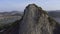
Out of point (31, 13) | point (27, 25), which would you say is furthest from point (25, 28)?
point (31, 13)

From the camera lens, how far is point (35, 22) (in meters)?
12.7

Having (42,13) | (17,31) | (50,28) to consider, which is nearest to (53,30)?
(50,28)

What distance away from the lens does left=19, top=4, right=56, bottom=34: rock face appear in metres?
12.6

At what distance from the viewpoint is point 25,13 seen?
1301 centimetres

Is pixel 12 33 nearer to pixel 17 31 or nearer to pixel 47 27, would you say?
pixel 17 31

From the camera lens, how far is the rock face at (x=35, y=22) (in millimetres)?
12578

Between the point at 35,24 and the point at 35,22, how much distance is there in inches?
5.1

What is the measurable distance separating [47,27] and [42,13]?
3.08ft

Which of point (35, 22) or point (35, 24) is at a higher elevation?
point (35, 22)

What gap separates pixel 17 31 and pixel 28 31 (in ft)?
2.37

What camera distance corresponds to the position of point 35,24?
498 inches

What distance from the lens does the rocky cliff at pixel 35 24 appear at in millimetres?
12586

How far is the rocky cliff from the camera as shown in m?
12.6

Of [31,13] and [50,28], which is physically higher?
[31,13]
